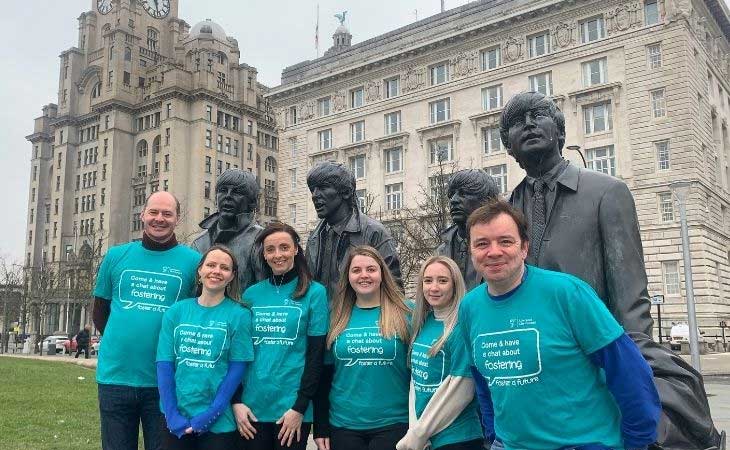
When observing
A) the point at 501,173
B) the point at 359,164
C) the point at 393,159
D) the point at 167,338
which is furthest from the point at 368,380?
the point at 359,164

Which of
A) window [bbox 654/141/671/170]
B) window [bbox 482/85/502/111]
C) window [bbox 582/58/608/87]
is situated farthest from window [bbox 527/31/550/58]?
window [bbox 654/141/671/170]

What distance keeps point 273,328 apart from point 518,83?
139 ft

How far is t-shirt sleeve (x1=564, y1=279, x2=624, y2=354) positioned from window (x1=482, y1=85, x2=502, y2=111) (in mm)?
44112

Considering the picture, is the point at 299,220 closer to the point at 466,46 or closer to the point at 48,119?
the point at 466,46

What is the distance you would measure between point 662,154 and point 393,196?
1955 centimetres

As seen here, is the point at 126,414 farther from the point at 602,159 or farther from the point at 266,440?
the point at 602,159

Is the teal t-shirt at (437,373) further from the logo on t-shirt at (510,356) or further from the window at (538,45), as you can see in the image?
the window at (538,45)

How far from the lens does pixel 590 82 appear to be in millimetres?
41375

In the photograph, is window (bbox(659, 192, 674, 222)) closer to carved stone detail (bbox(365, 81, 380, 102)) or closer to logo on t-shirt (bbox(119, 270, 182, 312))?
carved stone detail (bbox(365, 81, 380, 102))

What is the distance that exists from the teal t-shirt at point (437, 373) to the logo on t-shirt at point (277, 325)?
2.84 ft

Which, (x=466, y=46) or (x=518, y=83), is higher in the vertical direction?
(x=466, y=46)

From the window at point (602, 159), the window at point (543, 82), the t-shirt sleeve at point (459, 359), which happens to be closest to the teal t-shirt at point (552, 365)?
the t-shirt sleeve at point (459, 359)

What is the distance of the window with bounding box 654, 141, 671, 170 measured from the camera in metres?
38.1

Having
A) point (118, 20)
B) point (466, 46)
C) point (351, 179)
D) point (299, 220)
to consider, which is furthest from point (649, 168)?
point (118, 20)
